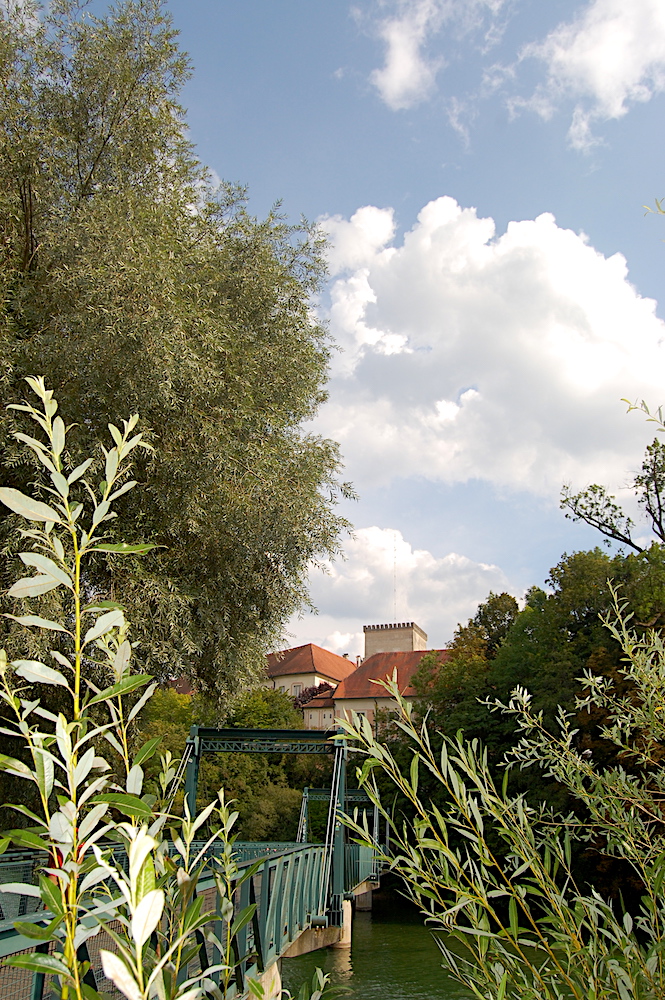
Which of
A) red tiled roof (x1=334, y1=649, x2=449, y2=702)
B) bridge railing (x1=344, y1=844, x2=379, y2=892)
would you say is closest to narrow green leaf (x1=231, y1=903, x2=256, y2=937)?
bridge railing (x1=344, y1=844, x2=379, y2=892)

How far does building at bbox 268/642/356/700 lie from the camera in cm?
5538

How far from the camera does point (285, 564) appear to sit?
36.6 feet

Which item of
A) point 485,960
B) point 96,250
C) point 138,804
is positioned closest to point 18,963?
point 138,804

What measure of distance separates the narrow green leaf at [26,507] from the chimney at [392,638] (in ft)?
168

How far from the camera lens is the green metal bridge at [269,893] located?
2.93 meters

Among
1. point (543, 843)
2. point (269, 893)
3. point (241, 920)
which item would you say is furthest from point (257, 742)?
point (241, 920)

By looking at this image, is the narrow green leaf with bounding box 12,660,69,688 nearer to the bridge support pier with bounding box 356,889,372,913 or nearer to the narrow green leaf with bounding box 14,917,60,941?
the narrow green leaf with bounding box 14,917,60,941

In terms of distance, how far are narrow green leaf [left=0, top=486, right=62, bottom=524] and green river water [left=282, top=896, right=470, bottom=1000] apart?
12.7 meters

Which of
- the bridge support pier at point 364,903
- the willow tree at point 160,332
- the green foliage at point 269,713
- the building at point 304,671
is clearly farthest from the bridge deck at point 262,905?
the building at point 304,671

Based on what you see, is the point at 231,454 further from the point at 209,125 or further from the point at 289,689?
the point at 289,689

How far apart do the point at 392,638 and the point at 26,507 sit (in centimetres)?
5227

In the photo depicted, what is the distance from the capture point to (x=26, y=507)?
2.51 feet

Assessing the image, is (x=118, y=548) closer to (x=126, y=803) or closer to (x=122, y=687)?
(x=122, y=687)

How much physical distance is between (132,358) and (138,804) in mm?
8588
